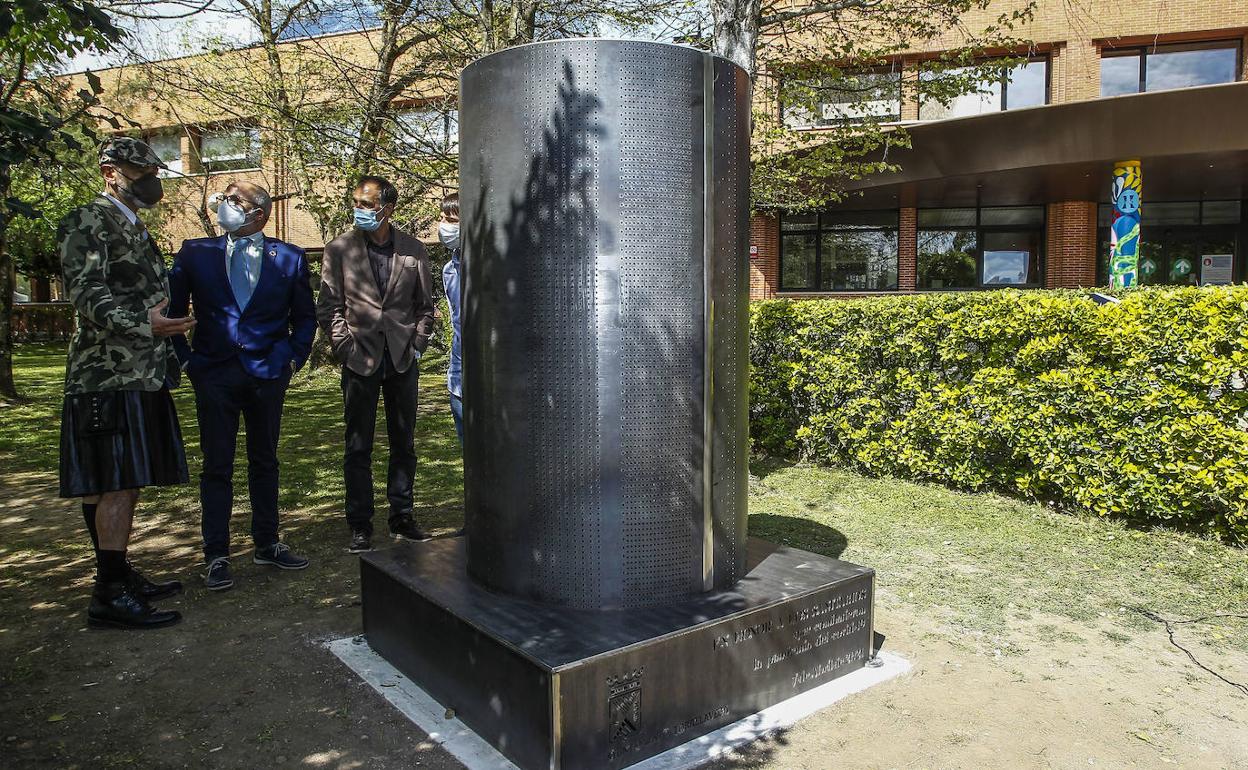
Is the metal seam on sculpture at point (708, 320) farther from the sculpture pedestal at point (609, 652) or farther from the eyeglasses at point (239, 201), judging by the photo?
the eyeglasses at point (239, 201)

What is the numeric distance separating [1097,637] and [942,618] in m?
0.69

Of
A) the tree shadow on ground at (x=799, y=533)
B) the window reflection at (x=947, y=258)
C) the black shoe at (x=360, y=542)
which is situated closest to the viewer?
the black shoe at (x=360, y=542)

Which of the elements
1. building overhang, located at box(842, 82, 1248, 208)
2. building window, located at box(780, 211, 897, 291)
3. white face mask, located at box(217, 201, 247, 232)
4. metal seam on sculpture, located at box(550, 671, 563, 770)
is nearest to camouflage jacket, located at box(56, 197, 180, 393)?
white face mask, located at box(217, 201, 247, 232)

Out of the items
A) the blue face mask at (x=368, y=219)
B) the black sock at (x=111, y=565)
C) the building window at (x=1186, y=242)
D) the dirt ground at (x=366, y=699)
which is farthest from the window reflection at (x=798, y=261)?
the black sock at (x=111, y=565)

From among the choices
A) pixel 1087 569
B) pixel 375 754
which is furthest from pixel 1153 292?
pixel 375 754

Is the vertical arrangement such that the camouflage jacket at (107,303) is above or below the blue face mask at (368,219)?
below

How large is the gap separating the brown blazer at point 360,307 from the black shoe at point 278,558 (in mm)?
1135

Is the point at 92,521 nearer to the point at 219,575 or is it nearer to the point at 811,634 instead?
the point at 219,575

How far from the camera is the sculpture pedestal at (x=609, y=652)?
110 inches

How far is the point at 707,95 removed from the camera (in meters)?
3.46

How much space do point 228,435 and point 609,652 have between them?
2732 millimetres

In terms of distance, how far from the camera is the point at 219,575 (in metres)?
4.58

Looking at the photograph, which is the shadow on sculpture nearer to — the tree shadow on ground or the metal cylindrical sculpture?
the metal cylindrical sculpture

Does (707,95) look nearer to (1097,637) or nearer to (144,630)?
(1097,637)
